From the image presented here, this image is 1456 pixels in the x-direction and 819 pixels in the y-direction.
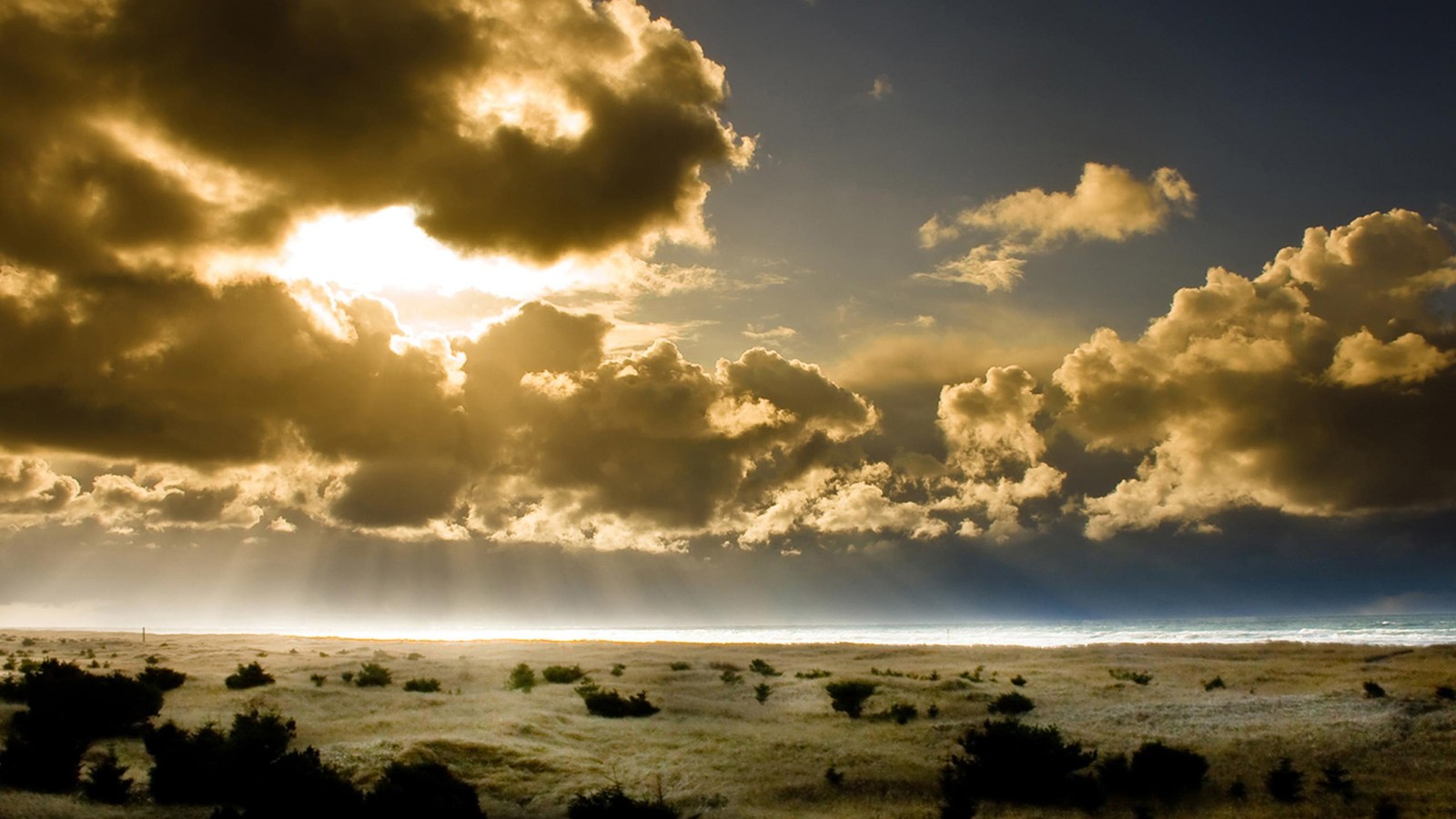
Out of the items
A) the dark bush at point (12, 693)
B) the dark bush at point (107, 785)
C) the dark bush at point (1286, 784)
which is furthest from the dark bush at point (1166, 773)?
the dark bush at point (12, 693)

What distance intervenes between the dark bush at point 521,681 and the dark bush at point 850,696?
11081 mm

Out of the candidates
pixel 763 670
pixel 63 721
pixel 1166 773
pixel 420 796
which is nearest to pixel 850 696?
pixel 1166 773

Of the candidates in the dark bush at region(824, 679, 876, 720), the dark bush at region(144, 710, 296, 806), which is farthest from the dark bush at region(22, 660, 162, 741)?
the dark bush at region(824, 679, 876, 720)

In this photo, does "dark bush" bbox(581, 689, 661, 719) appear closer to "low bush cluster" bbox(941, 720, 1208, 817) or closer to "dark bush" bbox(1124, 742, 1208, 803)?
"low bush cluster" bbox(941, 720, 1208, 817)

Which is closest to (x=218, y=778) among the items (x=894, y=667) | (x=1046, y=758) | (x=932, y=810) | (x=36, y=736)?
(x=36, y=736)

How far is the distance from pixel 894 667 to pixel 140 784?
33.3 metres

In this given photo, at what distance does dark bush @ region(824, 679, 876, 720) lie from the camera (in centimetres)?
2473

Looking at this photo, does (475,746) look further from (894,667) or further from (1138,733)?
(894,667)

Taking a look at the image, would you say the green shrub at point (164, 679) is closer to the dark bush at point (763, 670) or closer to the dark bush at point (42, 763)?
the dark bush at point (42, 763)

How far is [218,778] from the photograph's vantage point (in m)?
14.7

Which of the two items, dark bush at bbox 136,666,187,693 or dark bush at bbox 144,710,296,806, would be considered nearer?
dark bush at bbox 144,710,296,806

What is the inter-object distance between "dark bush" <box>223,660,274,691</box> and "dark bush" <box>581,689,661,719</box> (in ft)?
38.9

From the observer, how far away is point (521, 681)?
31.3 metres

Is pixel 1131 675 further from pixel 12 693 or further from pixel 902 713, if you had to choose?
pixel 12 693
